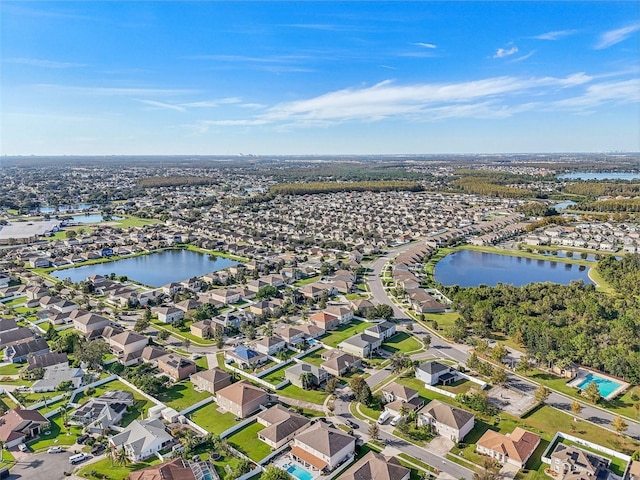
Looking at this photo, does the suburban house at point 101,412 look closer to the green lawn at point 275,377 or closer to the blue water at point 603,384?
the green lawn at point 275,377

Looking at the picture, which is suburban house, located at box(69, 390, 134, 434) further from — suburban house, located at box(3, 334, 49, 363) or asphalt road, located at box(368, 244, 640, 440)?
asphalt road, located at box(368, 244, 640, 440)

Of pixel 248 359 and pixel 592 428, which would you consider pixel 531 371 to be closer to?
pixel 592 428

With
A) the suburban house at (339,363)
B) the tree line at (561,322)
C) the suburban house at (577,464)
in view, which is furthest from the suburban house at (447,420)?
the tree line at (561,322)

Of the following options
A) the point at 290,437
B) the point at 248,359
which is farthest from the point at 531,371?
the point at 248,359

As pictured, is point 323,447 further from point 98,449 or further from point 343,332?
point 343,332

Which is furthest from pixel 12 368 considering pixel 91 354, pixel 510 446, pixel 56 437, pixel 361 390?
pixel 510 446

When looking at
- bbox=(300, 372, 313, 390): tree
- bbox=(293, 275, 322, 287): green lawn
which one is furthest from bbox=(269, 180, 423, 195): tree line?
bbox=(300, 372, 313, 390): tree

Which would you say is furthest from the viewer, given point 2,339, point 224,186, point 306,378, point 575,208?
point 224,186
